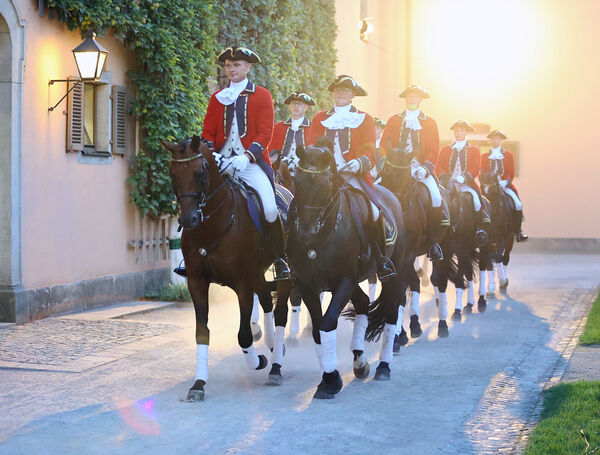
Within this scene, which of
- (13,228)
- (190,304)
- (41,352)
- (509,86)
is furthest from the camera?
(509,86)

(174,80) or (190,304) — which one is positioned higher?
(174,80)

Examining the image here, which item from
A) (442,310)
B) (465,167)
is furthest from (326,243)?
(465,167)

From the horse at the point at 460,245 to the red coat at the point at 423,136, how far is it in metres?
1.71

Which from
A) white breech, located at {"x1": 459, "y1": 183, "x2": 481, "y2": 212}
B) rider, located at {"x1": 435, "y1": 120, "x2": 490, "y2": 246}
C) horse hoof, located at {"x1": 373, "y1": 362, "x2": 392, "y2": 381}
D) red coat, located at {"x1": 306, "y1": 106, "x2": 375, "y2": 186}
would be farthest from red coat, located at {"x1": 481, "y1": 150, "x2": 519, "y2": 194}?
horse hoof, located at {"x1": 373, "y1": 362, "x2": 392, "y2": 381}

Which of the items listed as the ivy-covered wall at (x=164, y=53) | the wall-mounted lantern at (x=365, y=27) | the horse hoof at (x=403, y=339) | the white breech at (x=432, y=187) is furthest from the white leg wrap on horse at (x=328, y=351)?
the wall-mounted lantern at (x=365, y=27)

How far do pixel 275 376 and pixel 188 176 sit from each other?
1.97m

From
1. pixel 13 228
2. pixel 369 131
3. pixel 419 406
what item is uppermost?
pixel 369 131

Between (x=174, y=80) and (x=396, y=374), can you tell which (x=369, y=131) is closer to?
(x=396, y=374)

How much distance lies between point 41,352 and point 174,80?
6018 millimetres

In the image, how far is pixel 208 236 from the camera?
25.0 ft

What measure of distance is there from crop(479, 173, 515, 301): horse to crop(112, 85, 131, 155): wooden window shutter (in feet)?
19.3

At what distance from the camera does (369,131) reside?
866cm

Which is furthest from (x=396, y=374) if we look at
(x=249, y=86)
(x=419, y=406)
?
(x=249, y=86)

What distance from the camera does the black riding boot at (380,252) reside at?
27.1 ft
